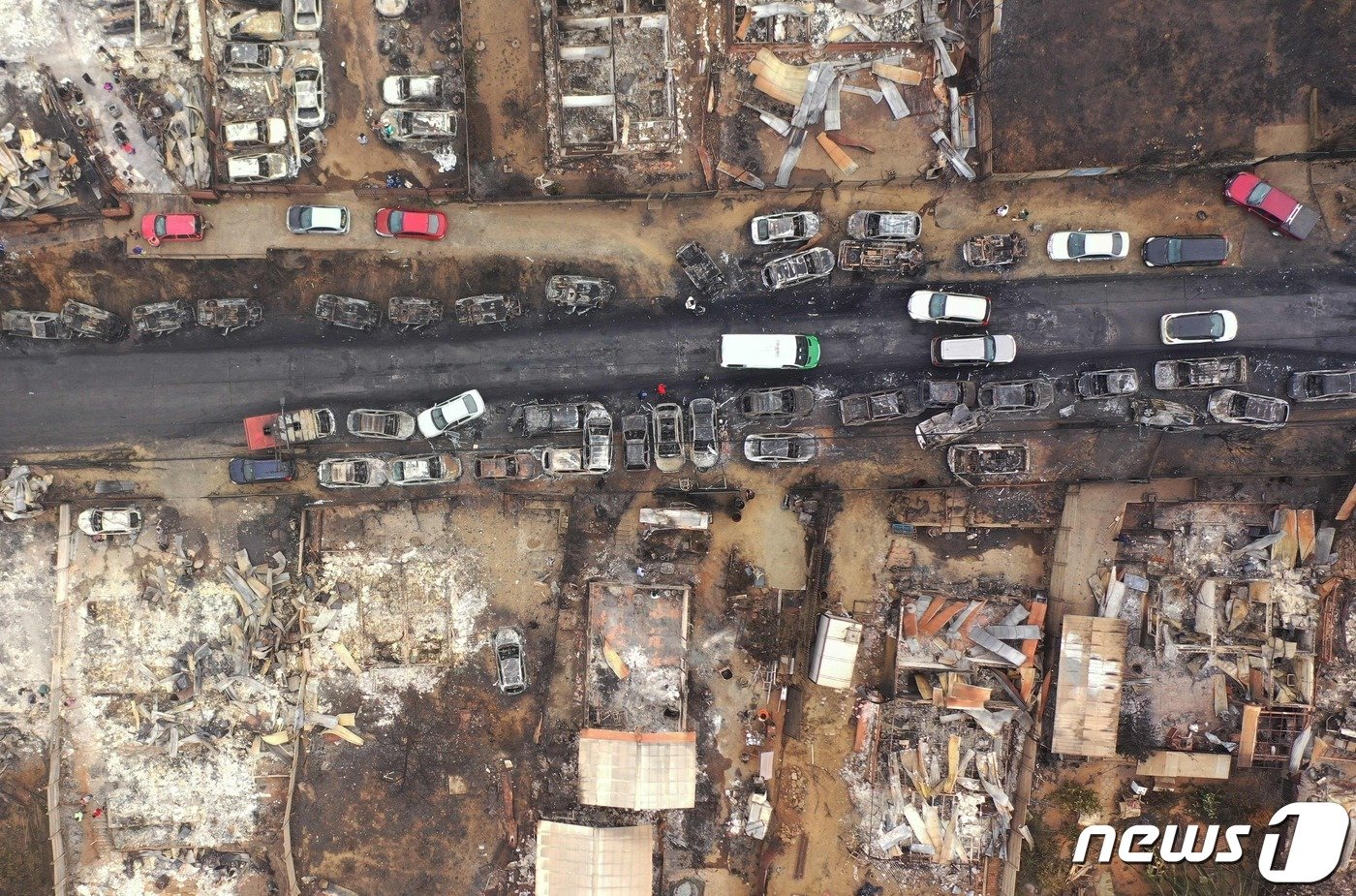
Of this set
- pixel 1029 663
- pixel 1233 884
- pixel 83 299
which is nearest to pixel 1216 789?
pixel 1233 884

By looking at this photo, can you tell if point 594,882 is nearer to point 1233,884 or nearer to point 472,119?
point 1233,884

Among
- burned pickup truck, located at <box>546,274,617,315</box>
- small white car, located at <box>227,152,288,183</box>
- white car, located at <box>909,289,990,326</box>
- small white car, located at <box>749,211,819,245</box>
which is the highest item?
small white car, located at <box>227,152,288,183</box>

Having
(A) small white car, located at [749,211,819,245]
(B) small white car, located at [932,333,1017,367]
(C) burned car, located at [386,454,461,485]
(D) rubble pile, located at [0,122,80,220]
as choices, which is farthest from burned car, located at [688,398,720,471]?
(D) rubble pile, located at [0,122,80,220]

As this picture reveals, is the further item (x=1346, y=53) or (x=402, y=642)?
(x=402, y=642)

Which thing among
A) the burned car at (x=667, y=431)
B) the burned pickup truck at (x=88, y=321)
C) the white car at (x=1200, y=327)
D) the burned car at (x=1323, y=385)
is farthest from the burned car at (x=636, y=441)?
the burned car at (x=1323, y=385)

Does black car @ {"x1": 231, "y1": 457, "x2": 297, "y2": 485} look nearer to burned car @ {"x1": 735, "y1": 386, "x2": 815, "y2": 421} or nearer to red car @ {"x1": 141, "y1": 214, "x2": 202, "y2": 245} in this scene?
red car @ {"x1": 141, "y1": 214, "x2": 202, "y2": 245}

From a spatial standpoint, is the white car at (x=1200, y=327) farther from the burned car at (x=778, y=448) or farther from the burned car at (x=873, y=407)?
the burned car at (x=778, y=448)
